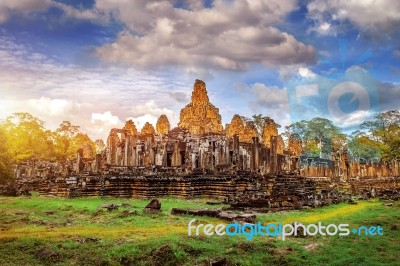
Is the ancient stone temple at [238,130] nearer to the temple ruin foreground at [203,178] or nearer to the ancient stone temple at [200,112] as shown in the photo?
the ancient stone temple at [200,112]

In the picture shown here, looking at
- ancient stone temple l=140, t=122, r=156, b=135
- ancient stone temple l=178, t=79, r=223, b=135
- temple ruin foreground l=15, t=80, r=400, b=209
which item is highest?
ancient stone temple l=178, t=79, r=223, b=135

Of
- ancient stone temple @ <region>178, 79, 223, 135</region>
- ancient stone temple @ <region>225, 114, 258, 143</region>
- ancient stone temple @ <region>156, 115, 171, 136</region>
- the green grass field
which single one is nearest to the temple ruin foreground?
the green grass field

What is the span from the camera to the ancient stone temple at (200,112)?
5497cm

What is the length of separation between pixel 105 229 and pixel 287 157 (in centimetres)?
3667

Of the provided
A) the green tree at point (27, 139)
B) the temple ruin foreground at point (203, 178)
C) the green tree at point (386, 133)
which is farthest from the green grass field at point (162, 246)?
the green tree at point (386, 133)

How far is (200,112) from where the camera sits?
2205 inches

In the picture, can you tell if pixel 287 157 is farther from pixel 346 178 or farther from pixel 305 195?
pixel 305 195

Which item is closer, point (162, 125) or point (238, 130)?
point (162, 125)

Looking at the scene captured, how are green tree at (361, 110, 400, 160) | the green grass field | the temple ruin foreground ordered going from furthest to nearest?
1. green tree at (361, 110, 400, 160)
2. the temple ruin foreground
3. the green grass field

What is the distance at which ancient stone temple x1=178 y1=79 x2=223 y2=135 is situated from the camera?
55.0 m

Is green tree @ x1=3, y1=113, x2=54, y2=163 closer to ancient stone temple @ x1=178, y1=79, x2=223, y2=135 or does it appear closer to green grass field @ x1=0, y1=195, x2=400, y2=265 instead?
ancient stone temple @ x1=178, y1=79, x2=223, y2=135

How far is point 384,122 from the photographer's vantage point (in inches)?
2847

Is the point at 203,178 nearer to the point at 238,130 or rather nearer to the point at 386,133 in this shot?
the point at 238,130

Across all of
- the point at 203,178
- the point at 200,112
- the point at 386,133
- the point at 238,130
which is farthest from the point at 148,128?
the point at 386,133
